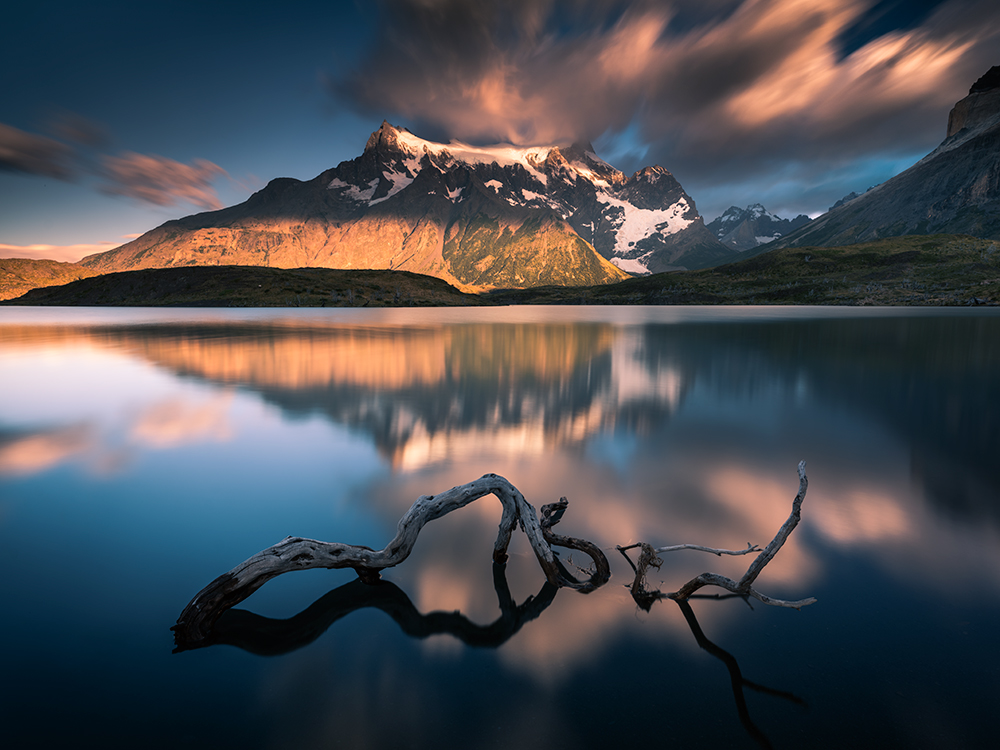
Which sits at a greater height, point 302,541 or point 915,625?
point 302,541

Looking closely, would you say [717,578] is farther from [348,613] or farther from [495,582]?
[348,613]

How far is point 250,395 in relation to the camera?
26578 mm

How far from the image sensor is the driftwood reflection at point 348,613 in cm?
732

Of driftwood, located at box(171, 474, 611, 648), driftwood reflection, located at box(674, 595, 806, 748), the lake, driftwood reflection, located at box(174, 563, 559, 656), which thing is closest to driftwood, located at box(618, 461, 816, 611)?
the lake

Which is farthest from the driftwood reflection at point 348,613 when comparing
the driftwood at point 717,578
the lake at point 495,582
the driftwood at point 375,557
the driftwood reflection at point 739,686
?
the driftwood reflection at point 739,686

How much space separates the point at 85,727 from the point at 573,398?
898 inches

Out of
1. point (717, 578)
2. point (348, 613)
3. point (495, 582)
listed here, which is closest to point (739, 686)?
point (717, 578)

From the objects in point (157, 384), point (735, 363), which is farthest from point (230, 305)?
point (735, 363)

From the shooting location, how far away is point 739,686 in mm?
6383

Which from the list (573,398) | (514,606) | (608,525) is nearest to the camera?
(514,606)

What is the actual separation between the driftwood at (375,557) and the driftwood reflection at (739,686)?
1915 mm

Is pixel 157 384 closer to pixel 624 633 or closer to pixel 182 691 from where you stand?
pixel 182 691

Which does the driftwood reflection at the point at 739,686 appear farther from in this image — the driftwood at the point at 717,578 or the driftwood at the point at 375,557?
the driftwood at the point at 375,557

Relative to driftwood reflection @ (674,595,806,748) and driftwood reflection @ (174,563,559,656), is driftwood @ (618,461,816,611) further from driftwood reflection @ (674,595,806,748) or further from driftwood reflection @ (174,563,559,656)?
driftwood reflection @ (174,563,559,656)
